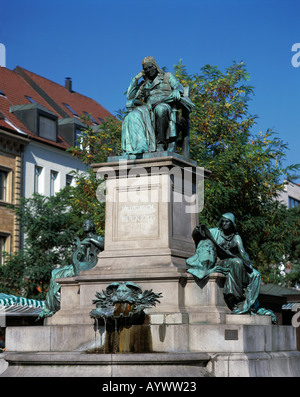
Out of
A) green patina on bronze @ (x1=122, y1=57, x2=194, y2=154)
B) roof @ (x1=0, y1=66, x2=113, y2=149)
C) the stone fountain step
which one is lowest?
the stone fountain step

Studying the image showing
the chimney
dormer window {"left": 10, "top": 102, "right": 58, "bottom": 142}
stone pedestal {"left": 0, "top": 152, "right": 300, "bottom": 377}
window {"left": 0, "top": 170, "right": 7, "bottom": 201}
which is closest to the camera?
stone pedestal {"left": 0, "top": 152, "right": 300, "bottom": 377}

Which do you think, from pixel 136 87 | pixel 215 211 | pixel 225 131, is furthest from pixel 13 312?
pixel 136 87

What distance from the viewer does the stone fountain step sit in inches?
436

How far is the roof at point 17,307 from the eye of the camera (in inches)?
1051

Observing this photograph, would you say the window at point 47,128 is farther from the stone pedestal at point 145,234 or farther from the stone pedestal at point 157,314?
the stone pedestal at point 145,234

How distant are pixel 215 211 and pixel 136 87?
11.5 m

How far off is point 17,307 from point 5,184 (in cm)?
1467

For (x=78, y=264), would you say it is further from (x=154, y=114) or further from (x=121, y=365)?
(x=121, y=365)

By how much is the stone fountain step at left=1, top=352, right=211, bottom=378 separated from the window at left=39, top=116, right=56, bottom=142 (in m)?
33.5

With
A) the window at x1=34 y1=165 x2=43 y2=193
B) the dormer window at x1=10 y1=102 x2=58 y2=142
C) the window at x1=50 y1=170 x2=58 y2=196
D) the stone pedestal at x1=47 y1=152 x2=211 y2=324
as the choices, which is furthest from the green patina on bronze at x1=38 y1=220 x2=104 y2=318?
the window at x1=50 y1=170 x2=58 y2=196

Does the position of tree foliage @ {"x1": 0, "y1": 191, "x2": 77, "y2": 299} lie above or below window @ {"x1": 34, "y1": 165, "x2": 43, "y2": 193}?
below

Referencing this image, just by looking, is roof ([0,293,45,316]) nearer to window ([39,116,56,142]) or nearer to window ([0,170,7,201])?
window ([0,170,7,201])

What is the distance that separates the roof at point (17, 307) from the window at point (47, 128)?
18005 millimetres
